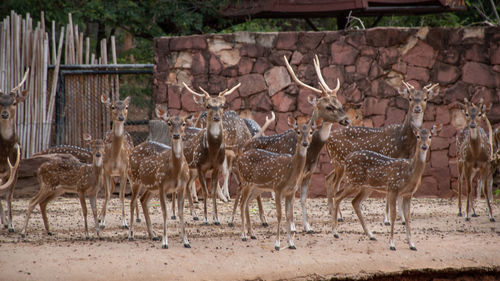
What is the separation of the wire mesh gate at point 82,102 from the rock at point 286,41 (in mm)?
2511

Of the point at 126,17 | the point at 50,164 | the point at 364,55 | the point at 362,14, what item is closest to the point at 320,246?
the point at 50,164

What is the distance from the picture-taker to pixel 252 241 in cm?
839

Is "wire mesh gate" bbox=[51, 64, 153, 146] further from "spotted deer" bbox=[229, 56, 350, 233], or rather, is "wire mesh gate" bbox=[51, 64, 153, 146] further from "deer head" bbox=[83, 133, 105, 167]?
"spotted deer" bbox=[229, 56, 350, 233]

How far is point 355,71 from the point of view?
1230 cm

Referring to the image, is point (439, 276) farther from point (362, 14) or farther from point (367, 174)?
point (362, 14)

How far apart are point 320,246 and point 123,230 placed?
8.68 feet

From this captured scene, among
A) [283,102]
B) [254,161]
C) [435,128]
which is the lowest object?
[254,161]

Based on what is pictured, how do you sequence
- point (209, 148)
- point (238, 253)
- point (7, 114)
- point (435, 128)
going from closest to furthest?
point (238, 253), point (435, 128), point (7, 114), point (209, 148)

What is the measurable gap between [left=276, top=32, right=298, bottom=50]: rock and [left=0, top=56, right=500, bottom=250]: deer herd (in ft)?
6.19

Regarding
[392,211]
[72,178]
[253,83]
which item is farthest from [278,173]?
[253,83]

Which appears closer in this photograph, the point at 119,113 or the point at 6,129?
the point at 119,113

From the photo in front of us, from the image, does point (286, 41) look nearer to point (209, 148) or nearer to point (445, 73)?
point (445, 73)

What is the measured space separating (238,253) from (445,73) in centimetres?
602

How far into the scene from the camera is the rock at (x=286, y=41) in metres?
12.4
